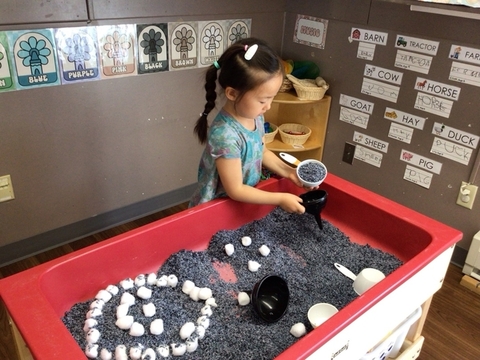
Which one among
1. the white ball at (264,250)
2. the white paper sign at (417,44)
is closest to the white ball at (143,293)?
the white ball at (264,250)

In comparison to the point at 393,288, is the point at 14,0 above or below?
above

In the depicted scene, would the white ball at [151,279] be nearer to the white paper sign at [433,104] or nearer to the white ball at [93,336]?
the white ball at [93,336]

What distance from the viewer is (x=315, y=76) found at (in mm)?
2225

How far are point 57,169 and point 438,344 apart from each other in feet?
5.19

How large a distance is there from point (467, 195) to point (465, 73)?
1.60ft

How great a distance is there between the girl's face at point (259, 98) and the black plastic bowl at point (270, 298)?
427 millimetres

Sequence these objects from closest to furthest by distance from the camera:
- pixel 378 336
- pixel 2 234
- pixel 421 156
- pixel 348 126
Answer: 1. pixel 378 336
2. pixel 2 234
3. pixel 421 156
4. pixel 348 126

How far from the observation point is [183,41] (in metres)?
1.95

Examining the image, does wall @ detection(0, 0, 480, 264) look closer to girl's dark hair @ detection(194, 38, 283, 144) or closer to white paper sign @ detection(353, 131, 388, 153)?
white paper sign @ detection(353, 131, 388, 153)

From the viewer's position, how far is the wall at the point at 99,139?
165cm

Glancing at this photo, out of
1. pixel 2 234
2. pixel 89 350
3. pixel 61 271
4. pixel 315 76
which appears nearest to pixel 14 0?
pixel 2 234

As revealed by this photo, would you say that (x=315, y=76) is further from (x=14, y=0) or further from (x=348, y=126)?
(x=14, y=0)

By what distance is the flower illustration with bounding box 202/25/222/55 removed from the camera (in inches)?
79.5

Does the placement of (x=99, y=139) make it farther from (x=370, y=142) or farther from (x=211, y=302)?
(x=370, y=142)
